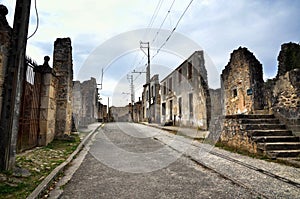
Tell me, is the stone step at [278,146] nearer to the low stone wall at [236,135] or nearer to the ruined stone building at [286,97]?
the low stone wall at [236,135]

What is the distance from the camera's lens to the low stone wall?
698 centimetres

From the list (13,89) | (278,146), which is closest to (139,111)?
(278,146)

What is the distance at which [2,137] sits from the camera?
414 centimetres

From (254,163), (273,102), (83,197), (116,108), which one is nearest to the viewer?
(83,197)

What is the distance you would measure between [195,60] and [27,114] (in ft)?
42.3

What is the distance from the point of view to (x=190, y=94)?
720 inches

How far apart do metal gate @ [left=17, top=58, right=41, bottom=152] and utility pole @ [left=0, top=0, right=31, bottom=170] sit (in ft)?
7.24

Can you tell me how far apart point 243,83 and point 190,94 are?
6704mm

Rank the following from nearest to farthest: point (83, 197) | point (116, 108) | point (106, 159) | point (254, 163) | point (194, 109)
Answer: point (83, 197)
point (254, 163)
point (106, 159)
point (194, 109)
point (116, 108)

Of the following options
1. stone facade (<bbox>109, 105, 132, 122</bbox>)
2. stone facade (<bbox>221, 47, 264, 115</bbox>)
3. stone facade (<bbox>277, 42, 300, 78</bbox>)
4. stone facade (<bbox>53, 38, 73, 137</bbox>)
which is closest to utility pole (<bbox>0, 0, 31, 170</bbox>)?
stone facade (<bbox>53, 38, 73, 137</bbox>)

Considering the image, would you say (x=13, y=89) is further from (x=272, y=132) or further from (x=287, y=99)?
(x=287, y=99)

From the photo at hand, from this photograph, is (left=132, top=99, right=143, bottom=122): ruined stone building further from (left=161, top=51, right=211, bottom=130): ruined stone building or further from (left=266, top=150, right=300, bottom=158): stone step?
(left=266, top=150, right=300, bottom=158): stone step

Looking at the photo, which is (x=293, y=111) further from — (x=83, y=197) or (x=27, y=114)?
(x=27, y=114)

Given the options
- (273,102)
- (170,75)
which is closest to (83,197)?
(273,102)
